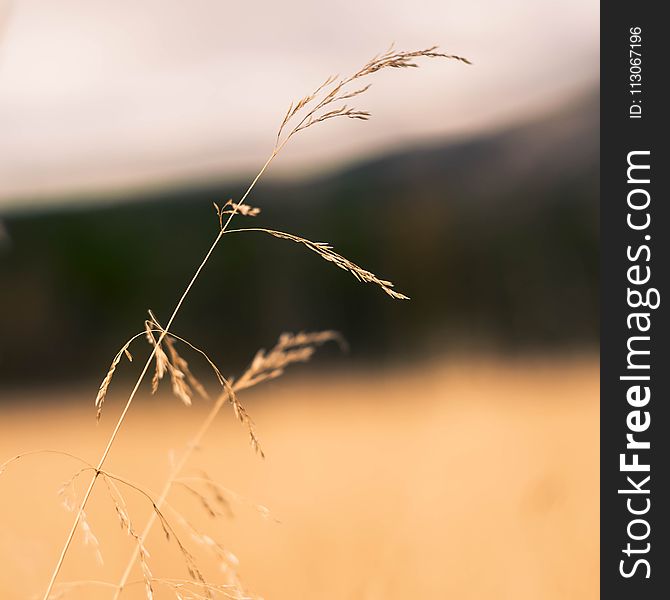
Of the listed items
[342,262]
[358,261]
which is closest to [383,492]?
[342,262]

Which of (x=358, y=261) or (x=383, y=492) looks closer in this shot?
(x=383, y=492)

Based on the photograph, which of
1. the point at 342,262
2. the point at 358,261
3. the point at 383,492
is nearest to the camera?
the point at 342,262

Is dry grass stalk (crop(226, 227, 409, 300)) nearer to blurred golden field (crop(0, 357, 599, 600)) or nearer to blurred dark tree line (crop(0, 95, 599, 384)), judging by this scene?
blurred golden field (crop(0, 357, 599, 600))

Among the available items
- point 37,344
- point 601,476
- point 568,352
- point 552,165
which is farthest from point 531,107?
point 601,476

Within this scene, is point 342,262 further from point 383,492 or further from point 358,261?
point 358,261

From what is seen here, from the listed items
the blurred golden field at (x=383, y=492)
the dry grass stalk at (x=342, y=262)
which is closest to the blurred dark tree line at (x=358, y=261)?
the blurred golden field at (x=383, y=492)

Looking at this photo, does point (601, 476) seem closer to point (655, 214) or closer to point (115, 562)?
point (655, 214)

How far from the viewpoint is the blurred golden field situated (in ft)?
3.79

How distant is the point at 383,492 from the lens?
1.98 metres

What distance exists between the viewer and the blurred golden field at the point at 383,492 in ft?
3.79

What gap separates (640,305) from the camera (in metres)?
1.32

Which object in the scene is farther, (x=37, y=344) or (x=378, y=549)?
(x=37, y=344)

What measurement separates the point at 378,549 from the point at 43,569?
583mm

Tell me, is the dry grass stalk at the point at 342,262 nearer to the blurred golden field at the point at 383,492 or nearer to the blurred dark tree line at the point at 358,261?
the blurred golden field at the point at 383,492
